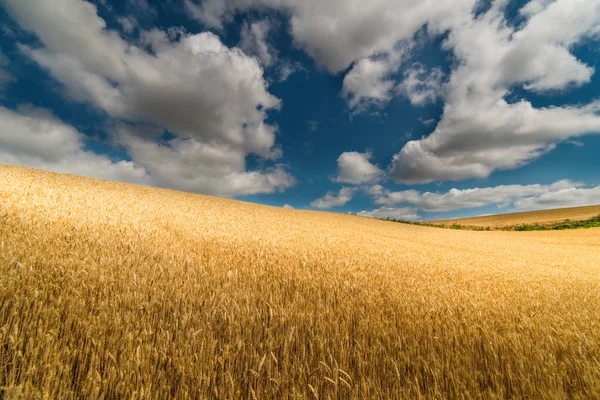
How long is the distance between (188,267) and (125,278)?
1.09 m

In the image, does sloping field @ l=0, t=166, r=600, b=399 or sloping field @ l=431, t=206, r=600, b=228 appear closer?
sloping field @ l=0, t=166, r=600, b=399

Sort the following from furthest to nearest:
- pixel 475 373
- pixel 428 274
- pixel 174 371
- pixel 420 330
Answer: pixel 428 274
pixel 420 330
pixel 475 373
pixel 174 371

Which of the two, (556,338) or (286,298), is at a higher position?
(286,298)

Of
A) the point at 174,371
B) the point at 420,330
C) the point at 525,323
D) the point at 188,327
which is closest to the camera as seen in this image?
the point at 174,371

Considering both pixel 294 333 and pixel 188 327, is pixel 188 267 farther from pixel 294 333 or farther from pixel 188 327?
pixel 294 333

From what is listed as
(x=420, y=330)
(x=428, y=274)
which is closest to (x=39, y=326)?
(x=420, y=330)

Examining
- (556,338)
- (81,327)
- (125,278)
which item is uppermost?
(125,278)

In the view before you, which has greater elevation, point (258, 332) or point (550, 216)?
point (550, 216)

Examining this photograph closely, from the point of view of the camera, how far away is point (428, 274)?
6270 mm

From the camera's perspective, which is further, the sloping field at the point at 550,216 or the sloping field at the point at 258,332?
the sloping field at the point at 550,216

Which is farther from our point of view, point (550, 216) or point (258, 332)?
point (550, 216)

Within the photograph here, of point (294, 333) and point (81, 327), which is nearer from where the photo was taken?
point (81, 327)

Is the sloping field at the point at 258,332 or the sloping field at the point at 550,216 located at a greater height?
the sloping field at the point at 550,216

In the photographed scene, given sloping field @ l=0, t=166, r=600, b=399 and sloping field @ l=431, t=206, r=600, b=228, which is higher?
sloping field @ l=431, t=206, r=600, b=228
